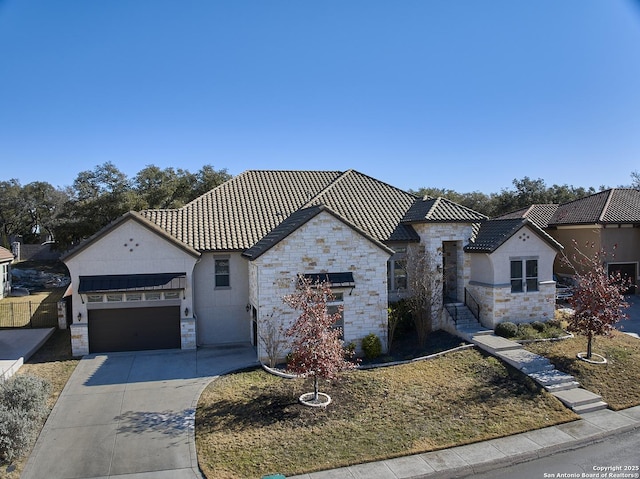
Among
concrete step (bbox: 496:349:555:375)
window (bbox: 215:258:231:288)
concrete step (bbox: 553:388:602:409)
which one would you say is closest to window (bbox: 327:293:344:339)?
window (bbox: 215:258:231:288)

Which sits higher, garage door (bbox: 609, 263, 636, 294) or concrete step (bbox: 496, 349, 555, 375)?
garage door (bbox: 609, 263, 636, 294)

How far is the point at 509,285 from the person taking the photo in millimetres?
20453

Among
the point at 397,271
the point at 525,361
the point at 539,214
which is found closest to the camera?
the point at 525,361

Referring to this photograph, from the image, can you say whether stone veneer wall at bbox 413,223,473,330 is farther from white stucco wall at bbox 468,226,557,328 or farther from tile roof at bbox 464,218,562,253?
white stucco wall at bbox 468,226,557,328

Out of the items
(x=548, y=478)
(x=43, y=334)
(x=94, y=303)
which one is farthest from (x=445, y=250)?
(x=43, y=334)

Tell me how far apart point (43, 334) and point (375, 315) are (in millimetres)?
15560

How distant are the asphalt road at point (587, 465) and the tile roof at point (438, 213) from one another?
37.4ft

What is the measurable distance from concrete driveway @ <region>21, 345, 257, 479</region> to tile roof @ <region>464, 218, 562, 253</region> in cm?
1130

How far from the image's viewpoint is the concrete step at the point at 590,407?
553 inches

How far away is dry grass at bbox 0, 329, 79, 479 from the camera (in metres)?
15.9

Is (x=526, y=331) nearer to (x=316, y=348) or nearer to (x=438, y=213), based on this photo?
(x=438, y=213)

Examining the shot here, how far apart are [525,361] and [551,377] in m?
1.18

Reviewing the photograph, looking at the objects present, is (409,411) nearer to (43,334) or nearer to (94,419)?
(94,419)

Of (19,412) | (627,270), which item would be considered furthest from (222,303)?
(627,270)
